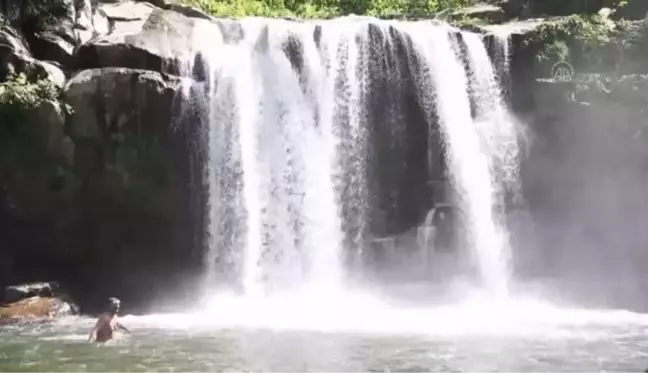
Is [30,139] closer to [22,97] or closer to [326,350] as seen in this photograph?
[22,97]

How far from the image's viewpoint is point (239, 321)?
16.2 metres

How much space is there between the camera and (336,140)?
20.2 meters

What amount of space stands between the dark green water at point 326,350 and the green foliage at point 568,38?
7.77 m

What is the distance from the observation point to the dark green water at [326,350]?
11109 millimetres

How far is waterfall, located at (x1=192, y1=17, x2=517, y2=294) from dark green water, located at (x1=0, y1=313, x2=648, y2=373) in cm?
434

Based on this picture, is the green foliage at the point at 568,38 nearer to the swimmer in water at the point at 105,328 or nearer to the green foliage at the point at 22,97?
the green foliage at the point at 22,97

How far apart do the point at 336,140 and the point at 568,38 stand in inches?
258

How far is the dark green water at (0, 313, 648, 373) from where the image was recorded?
36.4 ft

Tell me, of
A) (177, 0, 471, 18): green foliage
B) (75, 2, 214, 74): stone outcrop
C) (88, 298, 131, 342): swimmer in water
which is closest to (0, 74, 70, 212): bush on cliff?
(75, 2, 214, 74): stone outcrop

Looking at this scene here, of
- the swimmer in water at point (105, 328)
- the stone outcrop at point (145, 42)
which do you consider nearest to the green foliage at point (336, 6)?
the stone outcrop at point (145, 42)

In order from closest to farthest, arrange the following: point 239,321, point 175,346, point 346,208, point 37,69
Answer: point 175,346
point 239,321
point 37,69
point 346,208

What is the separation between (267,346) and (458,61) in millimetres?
10686

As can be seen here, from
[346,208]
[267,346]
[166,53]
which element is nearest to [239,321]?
[267,346]

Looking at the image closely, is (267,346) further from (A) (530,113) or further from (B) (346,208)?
(A) (530,113)
